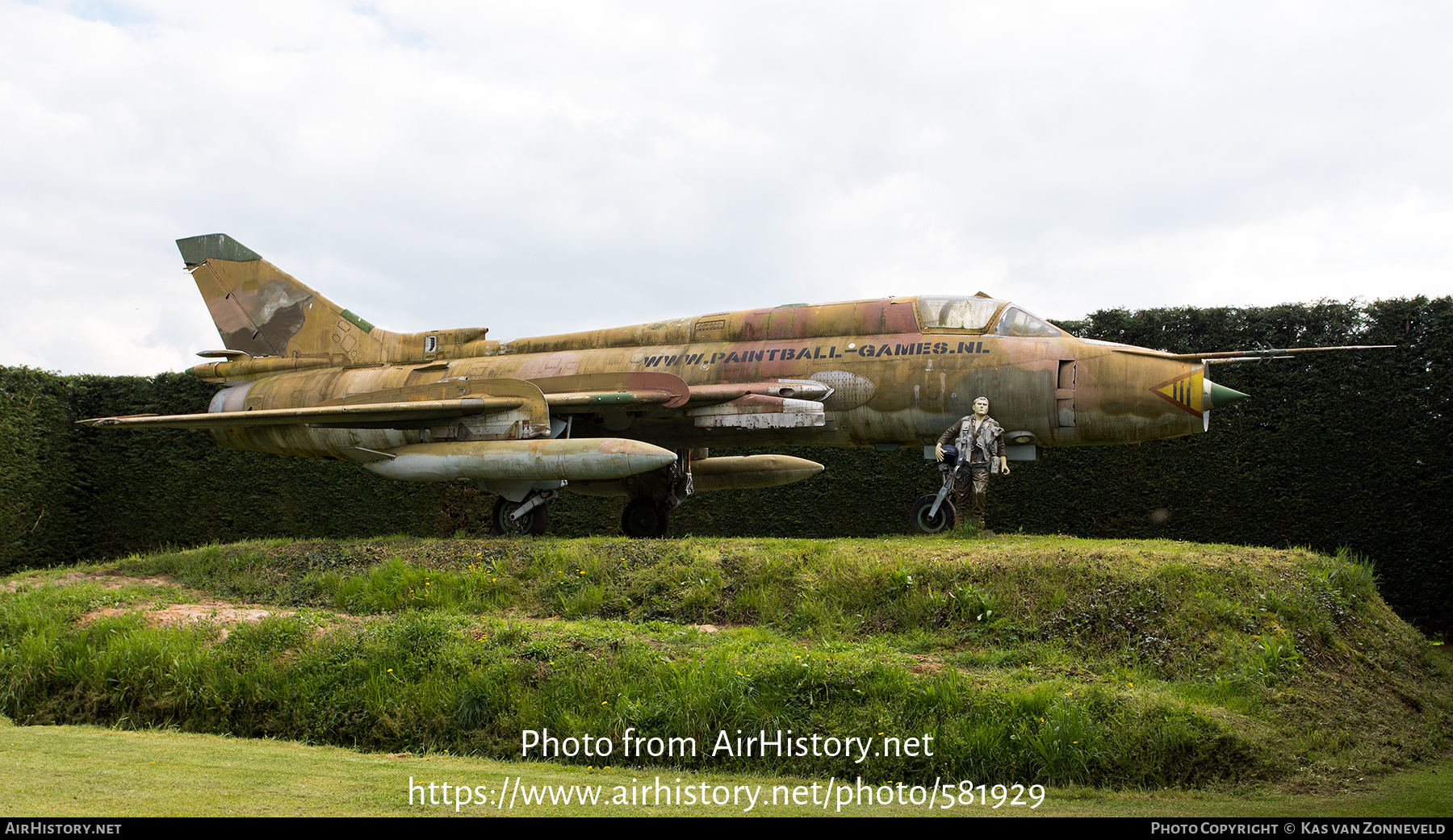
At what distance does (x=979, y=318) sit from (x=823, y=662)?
6.45 metres

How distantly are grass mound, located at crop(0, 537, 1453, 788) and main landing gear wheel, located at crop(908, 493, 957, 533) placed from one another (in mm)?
1507

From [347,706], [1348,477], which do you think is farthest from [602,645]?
[1348,477]

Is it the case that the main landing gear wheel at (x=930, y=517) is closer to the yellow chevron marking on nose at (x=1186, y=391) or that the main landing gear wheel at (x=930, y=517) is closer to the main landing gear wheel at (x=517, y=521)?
the yellow chevron marking on nose at (x=1186, y=391)

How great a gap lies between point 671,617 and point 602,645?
168 centimetres

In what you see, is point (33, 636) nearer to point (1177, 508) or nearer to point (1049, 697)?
point (1049, 697)

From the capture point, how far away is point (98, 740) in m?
7.93

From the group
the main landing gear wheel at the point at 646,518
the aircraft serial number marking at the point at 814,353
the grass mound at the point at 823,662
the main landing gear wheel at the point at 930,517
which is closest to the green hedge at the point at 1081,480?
the main landing gear wheel at the point at 646,518

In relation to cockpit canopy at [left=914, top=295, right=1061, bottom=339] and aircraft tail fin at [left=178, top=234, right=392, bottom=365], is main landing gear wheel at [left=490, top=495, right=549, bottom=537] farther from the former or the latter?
cockpit canopy at [left=914, top=295, right=1061, bottom=339]

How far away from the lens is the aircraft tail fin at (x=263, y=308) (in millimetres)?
17391

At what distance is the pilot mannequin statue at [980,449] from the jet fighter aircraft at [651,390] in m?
0.37

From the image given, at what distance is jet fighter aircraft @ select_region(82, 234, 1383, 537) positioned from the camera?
12.6m

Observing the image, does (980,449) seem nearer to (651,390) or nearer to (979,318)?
(979,318)

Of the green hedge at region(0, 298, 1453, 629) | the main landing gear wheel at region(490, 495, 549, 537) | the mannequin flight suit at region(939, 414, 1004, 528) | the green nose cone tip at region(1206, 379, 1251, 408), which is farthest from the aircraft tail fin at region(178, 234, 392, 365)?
the green nose cone tip at region(1206, 379, 1251, 408)

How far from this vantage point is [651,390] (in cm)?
1427
